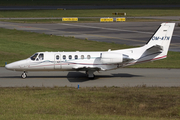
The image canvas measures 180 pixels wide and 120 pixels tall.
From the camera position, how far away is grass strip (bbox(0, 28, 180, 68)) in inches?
1476

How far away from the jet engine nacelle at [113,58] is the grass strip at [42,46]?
794 cm

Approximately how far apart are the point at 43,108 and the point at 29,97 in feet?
10.1

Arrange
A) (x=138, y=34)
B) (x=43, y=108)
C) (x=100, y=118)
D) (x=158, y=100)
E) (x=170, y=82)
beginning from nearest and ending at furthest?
(x=100, y=118)
(x=43, y=108)
(x=158, y=100)
(x=170, y=82)
(x=138, y=34)

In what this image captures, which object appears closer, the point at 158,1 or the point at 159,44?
the point at 159,44

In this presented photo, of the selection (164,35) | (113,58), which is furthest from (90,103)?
(164,35)

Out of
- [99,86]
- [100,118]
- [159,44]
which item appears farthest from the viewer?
[159,44]

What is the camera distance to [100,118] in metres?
15.0

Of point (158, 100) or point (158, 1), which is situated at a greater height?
point (158, 1)

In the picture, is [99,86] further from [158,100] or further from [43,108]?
[43,108]

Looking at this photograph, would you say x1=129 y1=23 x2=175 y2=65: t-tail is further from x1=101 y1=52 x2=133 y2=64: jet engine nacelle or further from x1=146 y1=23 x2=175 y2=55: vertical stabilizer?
x1=101 y1=52 x2=133 y2=64: jet engine nacelle

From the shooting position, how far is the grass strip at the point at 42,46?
37500 millimetres

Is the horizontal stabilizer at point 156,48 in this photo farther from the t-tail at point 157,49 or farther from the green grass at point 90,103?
the green grass at point 90,103

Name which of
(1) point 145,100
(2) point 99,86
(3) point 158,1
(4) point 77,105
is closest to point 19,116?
(4) point 77,105

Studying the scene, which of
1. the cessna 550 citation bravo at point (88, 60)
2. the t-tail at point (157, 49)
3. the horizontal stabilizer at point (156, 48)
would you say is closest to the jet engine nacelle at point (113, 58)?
the cessna 550 citation bravo at point (88, 60)
